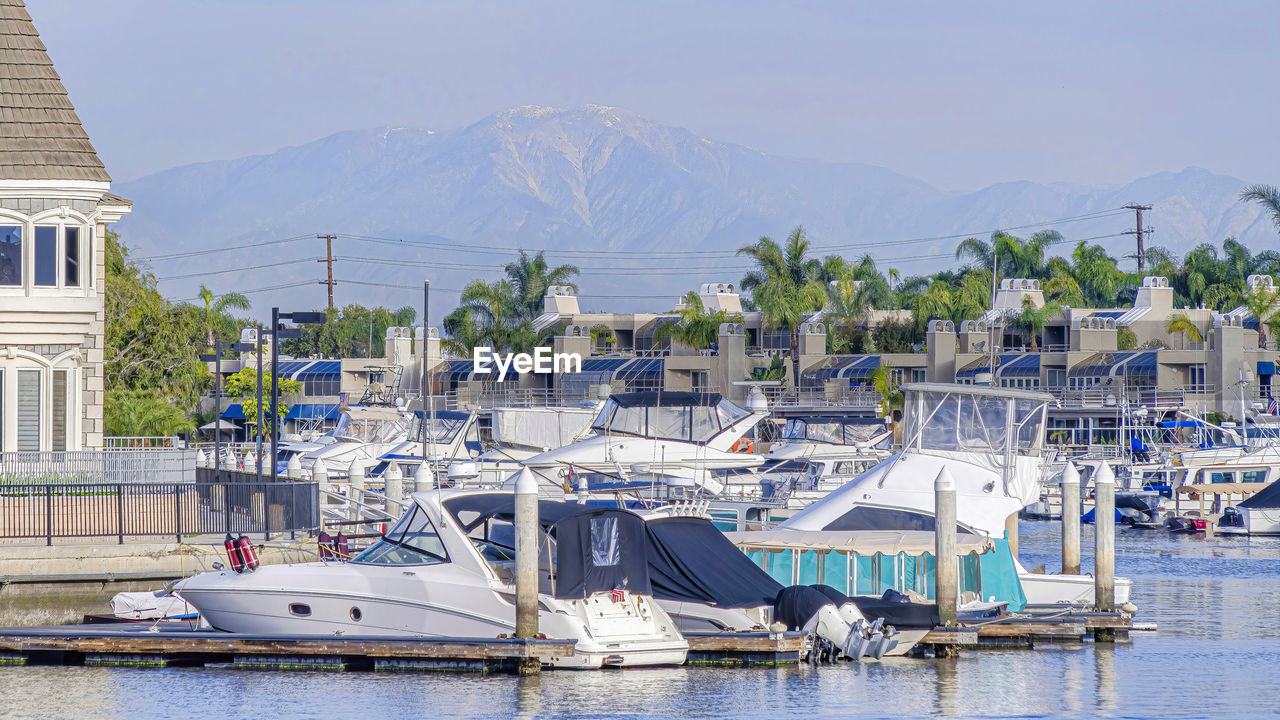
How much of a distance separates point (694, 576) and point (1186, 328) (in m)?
76.9

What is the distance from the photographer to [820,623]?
24.3 meters

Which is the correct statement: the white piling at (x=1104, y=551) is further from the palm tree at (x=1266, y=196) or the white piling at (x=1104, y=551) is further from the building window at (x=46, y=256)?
the palm tree at (x=1266, y=196)

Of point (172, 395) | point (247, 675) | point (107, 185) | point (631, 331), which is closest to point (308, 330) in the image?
point (631, 331)

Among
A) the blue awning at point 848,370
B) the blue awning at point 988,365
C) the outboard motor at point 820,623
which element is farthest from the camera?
the blue awning at point 848,370

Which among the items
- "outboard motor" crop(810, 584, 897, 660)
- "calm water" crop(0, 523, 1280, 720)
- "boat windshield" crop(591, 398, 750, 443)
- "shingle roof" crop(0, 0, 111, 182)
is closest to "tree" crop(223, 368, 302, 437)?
"boat windshield" crop(591, 398, 750, 443)

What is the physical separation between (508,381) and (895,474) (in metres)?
77.8

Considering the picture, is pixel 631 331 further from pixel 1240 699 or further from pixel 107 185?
pixel 1240 699

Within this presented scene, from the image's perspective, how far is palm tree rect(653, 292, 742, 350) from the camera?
10431cm

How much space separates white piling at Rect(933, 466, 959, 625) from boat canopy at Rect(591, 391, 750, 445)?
81.4 feet

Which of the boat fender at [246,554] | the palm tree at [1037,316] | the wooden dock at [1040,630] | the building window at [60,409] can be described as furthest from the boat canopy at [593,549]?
the palm tree at [1037,316]

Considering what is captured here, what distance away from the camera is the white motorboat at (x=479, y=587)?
76.2 ft

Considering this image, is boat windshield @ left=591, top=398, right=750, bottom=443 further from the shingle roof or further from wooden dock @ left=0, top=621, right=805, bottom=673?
wooden dock @ left=0, top=621, right=805, bottom=673

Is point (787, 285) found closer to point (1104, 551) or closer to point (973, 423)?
point (973, 423)

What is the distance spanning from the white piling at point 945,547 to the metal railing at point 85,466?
49.8 feet
